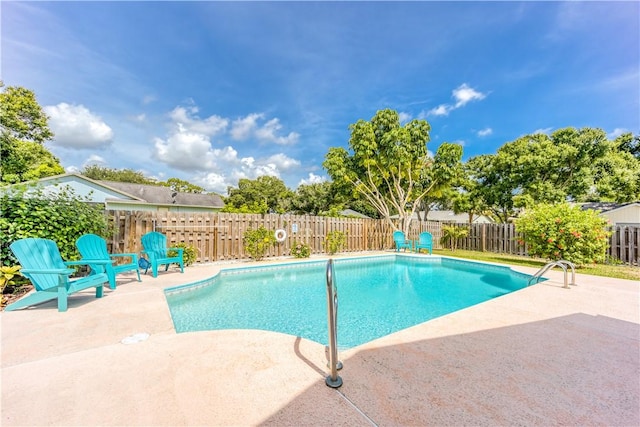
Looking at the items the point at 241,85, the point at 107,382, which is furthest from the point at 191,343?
the point at 241,85

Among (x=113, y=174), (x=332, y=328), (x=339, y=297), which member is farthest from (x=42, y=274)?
(x=113, y=174)

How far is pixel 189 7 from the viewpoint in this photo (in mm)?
7266

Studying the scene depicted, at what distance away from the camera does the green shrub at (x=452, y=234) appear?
50.0 ft

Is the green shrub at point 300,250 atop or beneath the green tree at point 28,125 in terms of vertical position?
beneath

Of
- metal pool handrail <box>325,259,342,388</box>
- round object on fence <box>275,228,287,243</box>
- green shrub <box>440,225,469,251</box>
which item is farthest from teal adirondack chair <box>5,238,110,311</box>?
→ green shrub <box>440,225,469,251</box>

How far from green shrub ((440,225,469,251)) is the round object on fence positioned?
1039cm

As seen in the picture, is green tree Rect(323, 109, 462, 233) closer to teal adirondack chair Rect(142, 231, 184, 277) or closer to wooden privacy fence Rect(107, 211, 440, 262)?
wooden privacy fence Rect(107, 211, 440, 262)

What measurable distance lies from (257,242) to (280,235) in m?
1.18

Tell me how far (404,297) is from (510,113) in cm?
1532

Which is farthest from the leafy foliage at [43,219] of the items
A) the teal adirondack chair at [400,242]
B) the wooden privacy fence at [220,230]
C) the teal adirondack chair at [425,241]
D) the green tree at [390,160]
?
the teal adirondack chair at [425,241]

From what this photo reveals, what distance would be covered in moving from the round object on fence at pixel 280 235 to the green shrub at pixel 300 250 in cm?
55

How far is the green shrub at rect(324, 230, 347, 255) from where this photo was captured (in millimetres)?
11907

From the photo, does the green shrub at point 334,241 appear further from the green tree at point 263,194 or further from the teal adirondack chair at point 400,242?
the green tree at point 263,194

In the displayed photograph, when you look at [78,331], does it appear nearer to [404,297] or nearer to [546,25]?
[404,297]
